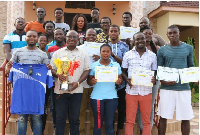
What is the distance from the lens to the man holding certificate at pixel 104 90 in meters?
3.70

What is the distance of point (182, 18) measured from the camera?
11555 mm

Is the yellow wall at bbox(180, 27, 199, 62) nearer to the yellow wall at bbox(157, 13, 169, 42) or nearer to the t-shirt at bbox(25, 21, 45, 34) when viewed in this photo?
the yellow wall at bbox(157, 13, 169, 42)

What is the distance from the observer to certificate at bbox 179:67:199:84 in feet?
12.1

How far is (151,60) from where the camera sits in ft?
12.6

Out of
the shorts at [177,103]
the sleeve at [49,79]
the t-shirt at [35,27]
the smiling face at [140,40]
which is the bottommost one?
the shorts at [177,103]

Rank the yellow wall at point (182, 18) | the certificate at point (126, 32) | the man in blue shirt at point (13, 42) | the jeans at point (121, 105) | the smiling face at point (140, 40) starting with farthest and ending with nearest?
the yellow wall at point (182, 18) → the certificate at point (126, 32) → the man in blue shirt at point (13, 42) → the jeans at point (121, 105) → the smiling face at point (140, 40)

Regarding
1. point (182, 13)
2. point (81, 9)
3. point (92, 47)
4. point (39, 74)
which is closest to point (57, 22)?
point (92, 47)

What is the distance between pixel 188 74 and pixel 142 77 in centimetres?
72

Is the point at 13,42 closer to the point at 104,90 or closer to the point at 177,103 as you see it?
the point at 104,90

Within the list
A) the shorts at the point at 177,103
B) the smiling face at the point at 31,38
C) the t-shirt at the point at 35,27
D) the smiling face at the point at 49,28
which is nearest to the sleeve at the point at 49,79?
the smiling face at the point at 31,38

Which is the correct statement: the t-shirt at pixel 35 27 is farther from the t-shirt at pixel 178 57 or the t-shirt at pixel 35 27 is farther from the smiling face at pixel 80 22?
the t-shirt at pixel 178 57

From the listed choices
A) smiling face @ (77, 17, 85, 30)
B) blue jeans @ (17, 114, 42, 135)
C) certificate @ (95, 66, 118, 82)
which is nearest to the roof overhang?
smiling face @ (77, 17, 85, 30)

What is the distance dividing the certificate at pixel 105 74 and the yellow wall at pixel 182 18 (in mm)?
8634

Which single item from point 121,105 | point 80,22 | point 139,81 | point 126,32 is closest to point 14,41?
point 80,22
